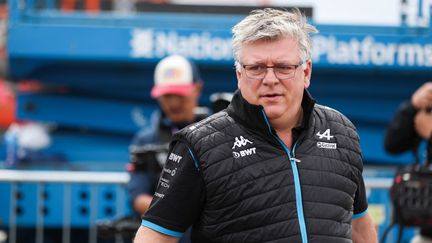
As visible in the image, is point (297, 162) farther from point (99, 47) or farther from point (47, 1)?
point (47, 1)

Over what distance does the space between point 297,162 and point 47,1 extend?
4.45m

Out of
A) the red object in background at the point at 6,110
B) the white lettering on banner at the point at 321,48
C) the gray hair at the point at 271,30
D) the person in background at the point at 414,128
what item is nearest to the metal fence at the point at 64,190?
the white lettering on banner at the point at 321,48

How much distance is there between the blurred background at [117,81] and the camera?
6.86 meters

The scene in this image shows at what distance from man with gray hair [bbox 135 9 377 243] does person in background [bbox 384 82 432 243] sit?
243 centimetres

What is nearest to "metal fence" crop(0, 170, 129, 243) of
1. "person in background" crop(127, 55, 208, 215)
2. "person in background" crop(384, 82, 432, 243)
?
"person in background" crop(127, 55, 208, 215)

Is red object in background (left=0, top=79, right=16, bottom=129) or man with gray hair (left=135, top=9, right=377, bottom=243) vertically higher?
man with gray hair (left=135, top=9, right=377, bottom=243)

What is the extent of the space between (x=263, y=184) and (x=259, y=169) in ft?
0.17

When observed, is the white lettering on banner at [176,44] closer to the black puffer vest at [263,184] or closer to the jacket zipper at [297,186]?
the black puffer vest at [263,184]

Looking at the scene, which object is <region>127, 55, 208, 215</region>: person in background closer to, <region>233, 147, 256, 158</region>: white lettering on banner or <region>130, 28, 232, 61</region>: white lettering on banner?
<region>130, 28, 232, 61</region>: white lettering on banner

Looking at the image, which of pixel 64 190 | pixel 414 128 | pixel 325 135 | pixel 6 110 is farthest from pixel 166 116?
pixel 6 110

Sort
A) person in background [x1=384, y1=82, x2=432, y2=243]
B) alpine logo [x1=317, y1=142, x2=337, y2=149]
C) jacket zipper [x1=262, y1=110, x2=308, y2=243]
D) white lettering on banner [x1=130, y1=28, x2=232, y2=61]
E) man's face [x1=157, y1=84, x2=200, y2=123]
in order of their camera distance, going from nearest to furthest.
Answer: jacket zipper [x1=262, y1=110, x2=308, y2=243], alpine logo [x1=317, y1=142, x2=337, y2=149], man's face [x1=157, y1=84, x2=200, y2=123], person in background [x1=384, y1=82, x2=432, y2=243], white lettering on banner [x1=130, y1=28, x2=232, y2=61]

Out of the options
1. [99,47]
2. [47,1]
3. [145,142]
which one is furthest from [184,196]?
[47,1]

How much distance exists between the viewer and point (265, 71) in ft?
10.4

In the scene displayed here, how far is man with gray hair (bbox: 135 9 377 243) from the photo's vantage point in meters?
3.15
